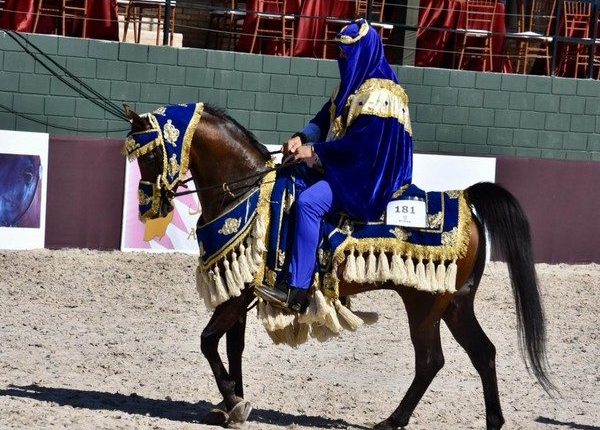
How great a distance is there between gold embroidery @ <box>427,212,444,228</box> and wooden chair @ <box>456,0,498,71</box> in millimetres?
7003

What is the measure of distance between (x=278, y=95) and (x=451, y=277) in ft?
20.4

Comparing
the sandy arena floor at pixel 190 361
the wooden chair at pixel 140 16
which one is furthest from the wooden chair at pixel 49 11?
the sandy arena floor at pixel 190 361

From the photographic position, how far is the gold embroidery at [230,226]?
7.17 meters

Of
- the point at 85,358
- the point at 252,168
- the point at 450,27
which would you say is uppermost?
the point at 450,27

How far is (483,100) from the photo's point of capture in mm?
13797

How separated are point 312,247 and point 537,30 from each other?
9.97 m

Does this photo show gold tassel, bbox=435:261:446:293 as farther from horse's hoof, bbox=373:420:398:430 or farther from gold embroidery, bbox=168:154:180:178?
gold embroidery, bbox=168:154:180:178

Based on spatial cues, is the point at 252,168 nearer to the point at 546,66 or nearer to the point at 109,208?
the point at 109,208

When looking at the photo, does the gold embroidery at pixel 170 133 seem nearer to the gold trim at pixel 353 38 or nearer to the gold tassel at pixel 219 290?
the gold tassel at pixel 219 290

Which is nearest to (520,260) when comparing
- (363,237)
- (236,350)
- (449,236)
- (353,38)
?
(449,236)

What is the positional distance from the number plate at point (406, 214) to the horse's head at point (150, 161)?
1.28 meters

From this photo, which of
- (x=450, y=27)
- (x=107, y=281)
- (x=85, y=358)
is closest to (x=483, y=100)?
(x=450, y=27)

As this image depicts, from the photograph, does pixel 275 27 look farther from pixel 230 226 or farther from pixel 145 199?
pixel 230 226

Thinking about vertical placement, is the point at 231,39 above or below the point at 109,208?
above
